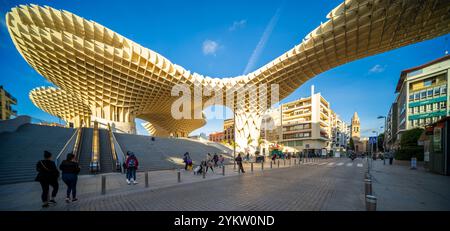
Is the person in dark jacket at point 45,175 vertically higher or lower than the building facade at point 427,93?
lower

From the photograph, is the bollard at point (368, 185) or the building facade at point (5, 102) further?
the building facade at point (5, 102)

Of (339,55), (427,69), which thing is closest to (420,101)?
(427,69)

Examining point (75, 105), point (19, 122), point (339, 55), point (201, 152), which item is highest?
point (339, 55)

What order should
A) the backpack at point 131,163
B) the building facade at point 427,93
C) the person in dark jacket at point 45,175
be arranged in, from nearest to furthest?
the person in dark jacket at point 45,175, the backpack at point 131,163, the building facade at point 427,93

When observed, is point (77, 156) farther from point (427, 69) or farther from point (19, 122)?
point (427, 69)

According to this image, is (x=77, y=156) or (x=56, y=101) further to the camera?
(x=56, y=101)

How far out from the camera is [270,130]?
76.2 metres

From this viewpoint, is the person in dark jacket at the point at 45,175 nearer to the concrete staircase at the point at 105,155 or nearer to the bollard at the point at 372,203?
the concrete staircase at the point at 105,155

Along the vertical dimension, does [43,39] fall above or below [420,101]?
above

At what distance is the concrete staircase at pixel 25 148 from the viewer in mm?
9664

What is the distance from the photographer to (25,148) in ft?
40.8

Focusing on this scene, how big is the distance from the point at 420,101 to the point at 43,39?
208 ft

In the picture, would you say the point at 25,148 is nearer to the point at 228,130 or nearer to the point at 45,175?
the point at 45,175

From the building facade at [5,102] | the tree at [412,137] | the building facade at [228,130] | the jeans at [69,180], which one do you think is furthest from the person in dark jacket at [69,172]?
the building facade at [228,130]
